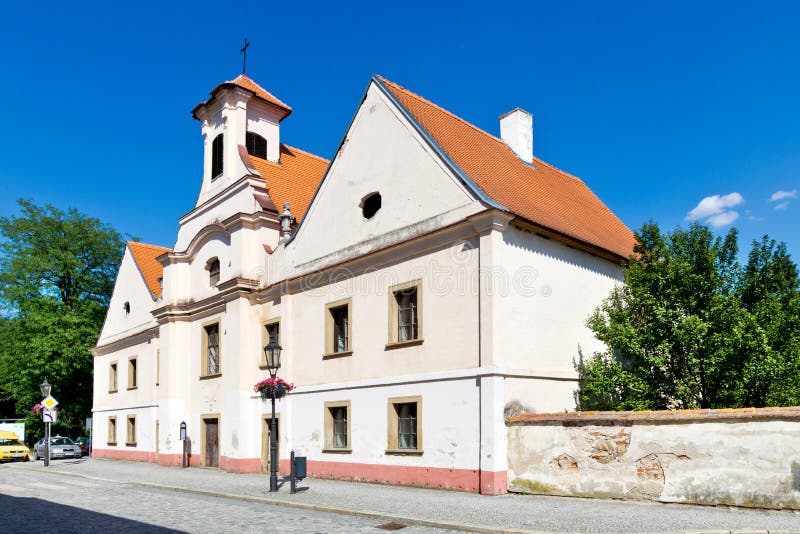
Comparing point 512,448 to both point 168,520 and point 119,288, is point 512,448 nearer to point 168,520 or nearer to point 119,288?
point 168,520

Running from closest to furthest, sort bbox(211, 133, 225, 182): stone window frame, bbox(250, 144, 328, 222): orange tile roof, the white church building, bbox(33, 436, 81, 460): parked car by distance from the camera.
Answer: the white church building < bbox(250, 144, 328, 222): orange tile roof < bbox(211, 133, 225, 182): stone window frame < bbox(33, 436, 81, 460): parked car

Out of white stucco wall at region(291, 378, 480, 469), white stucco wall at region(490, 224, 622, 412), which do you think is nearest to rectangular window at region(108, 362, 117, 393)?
white stucco wall at region(291, 378, 480, 469)

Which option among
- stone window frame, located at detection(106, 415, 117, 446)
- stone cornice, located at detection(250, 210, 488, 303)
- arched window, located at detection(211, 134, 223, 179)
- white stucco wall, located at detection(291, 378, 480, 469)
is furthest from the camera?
stone window frame, located at detection(106, 415, 117, 446)

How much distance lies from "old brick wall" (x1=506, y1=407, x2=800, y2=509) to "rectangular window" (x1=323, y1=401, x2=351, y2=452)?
5745mm

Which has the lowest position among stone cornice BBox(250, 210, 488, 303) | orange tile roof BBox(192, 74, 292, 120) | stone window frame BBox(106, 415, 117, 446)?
stone window frame BBox(106, 415, 117, 446)

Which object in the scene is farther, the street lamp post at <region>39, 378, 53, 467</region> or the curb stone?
the street lamp post at <region>39, 378, 53, 467</region>

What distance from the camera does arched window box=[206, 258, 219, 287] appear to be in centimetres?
2669

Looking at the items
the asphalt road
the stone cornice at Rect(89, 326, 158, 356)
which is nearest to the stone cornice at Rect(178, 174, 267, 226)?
the stone cornice at Rect(89, 326, 158, 356)

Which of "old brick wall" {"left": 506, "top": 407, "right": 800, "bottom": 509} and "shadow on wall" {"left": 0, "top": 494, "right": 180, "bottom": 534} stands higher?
"old brick wall" {"left": 506, "top": 407, "right": 800, "bottom": 509}

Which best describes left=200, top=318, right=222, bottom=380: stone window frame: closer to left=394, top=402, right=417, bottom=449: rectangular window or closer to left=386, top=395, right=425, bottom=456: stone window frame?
left=386, top=395, right=425, bottom=456: stone window frame

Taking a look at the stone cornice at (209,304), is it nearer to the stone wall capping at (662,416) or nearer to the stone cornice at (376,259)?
the stone cornice at (376,259)

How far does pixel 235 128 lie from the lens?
88.9ft

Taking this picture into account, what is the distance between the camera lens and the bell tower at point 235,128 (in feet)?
88.5

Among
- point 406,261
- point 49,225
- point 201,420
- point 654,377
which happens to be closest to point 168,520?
point 406,261
